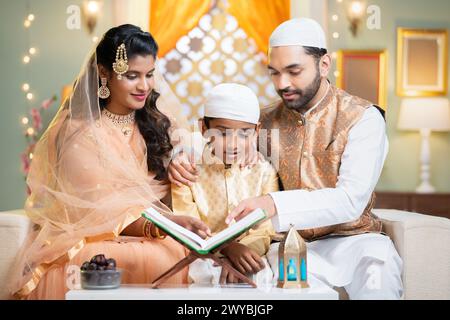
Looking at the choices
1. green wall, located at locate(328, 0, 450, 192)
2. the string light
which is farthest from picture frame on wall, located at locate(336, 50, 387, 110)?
the string light

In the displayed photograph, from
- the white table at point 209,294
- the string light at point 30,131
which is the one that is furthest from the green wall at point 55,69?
the white table at point 209,294

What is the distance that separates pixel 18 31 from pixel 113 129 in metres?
3.91

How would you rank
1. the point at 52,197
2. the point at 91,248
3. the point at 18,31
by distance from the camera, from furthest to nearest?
1. the point at 18,31
2. the point at 52,197
3. the point at 91,248

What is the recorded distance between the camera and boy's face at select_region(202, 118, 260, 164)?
3.32 metres

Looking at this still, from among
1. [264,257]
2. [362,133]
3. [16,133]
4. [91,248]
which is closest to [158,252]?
[91,248]

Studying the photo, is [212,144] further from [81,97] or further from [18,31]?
[18,31]

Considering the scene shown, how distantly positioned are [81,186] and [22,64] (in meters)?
3.95

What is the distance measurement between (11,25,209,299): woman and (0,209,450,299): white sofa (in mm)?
93

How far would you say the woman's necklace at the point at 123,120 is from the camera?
358 cm

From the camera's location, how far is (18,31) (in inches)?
278

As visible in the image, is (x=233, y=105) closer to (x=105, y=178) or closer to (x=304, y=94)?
(x=304, y=94)

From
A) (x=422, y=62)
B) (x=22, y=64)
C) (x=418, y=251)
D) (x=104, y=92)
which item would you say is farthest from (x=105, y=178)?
(x=422, y=62)

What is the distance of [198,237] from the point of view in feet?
9.23

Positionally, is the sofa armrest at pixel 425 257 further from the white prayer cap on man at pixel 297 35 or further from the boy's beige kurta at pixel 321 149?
the white prayer cap on man at pixel 297 35
